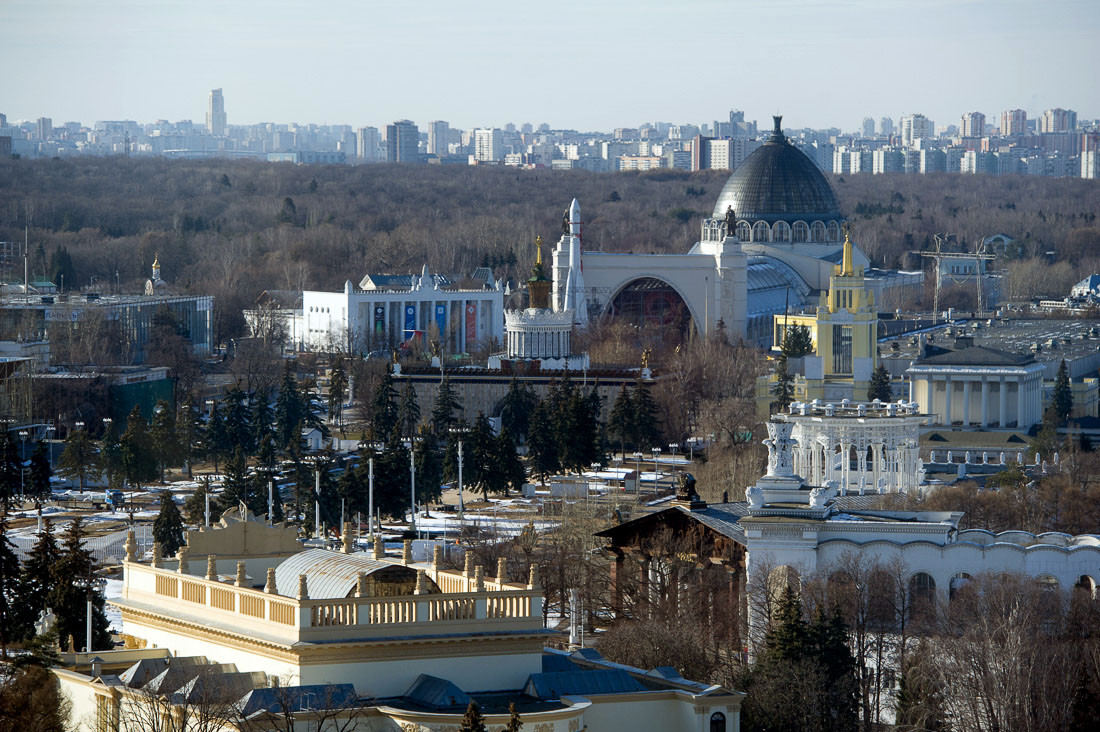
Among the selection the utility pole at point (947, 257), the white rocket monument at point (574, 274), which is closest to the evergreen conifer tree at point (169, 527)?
the white rocket monument at point (574, 274)

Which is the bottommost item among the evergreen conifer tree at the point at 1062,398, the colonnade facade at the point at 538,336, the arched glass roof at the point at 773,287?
the evergreen conifer tree at the point at 1062,398

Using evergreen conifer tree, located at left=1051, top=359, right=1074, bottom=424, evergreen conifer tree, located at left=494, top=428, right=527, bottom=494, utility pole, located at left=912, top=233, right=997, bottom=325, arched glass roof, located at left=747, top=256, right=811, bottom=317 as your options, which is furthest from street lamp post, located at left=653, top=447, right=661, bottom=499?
utility pole, located at left=912, top=233, right=997, bottom=325

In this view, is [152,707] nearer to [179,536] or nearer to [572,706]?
[572,706]

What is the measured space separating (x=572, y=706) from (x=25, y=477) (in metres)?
41.5

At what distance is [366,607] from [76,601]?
12.1 m

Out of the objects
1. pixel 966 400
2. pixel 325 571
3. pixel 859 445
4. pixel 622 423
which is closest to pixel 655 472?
pixel 622 423

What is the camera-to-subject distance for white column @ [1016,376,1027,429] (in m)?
70.9

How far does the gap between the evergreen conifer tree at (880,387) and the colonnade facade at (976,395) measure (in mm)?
2361

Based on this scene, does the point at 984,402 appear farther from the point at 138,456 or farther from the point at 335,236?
the point at 335,236

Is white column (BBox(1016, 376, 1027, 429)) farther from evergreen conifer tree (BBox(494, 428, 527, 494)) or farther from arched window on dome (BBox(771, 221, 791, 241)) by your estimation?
arched window on dome (BBox(771, 221, 791, 241))

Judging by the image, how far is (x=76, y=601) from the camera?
3553 centimetres

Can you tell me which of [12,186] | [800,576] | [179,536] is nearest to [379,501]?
[179,536]

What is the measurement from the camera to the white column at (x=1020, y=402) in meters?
70.9

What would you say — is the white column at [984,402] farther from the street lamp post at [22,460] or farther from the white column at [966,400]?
the street lamp post at [22,460]
